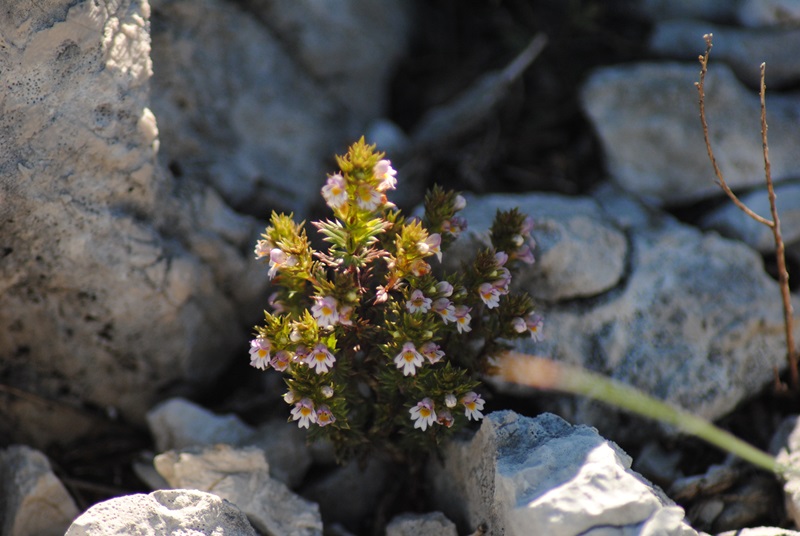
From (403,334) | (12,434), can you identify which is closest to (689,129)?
(403,334)

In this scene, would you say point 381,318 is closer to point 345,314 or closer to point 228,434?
point 345,314

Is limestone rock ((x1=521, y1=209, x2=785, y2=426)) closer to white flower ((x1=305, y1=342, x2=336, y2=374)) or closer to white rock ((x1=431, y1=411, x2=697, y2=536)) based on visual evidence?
white rock ((x1=431, y1=411, x2=697, y2=536))

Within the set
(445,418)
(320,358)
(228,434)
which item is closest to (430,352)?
(445,418)

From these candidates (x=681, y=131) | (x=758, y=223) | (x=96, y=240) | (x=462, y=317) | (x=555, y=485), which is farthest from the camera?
(x=681, y=131)

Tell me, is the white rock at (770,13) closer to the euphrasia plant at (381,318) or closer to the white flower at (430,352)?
the euphrasia plant at (381,318)

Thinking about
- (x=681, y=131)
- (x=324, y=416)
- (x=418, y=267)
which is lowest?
(x=324, y=416)

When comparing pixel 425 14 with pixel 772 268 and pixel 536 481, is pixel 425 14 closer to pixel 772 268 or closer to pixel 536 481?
pixel 772 268

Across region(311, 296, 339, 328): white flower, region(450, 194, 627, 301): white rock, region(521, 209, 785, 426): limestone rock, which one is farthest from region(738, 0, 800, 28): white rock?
region(311, 296, 339, 328): white flower
